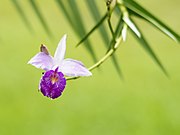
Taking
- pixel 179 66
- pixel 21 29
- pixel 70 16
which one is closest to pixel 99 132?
pixel 179 66

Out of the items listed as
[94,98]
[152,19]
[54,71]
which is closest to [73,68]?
[54,71]

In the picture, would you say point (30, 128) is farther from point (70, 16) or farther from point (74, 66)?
point (74, 66)

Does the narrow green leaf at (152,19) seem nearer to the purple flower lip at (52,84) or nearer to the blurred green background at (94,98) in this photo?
the purple flower lip at (52,84)

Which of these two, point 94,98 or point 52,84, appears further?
point 94,98

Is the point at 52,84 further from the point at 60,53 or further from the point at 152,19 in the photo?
the point at 152,19

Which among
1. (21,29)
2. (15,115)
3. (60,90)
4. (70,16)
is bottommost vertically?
(60,90)

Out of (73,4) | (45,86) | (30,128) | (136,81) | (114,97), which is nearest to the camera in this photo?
(45,86)

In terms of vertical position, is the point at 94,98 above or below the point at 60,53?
above
